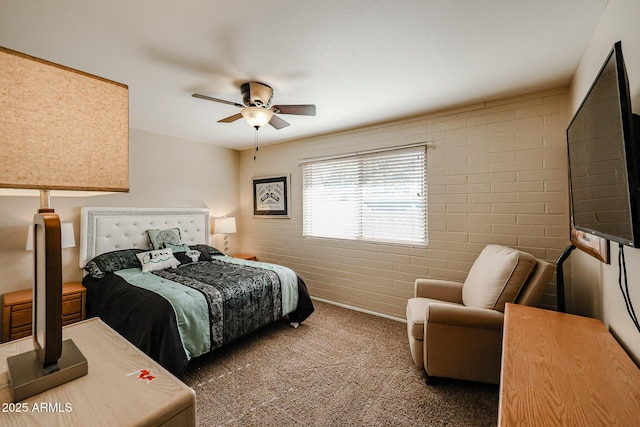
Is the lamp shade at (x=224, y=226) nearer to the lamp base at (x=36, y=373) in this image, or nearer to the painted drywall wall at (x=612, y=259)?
the lamp base at (x=36, y=373)

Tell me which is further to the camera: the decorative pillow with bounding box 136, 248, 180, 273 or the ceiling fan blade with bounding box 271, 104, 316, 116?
the decorative pillow with bounding box 136, 248, 180, 273

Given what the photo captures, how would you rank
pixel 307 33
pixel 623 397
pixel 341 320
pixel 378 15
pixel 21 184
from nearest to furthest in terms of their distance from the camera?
pixel 21 184, pixel 623 397, pixel 378 15, pixel 307 33, pixel 341 320

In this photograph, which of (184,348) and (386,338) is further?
(386,338)

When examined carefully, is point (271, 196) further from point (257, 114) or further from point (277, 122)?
point (257, 114)

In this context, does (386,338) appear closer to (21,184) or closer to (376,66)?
(376,66)

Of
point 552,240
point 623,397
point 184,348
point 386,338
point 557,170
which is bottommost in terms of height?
point 386,338

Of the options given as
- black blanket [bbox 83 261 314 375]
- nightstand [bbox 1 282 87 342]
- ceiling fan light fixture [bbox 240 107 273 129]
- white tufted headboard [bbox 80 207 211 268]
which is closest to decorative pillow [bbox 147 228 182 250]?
white tufted headboard [bbox 80 207 211 268]

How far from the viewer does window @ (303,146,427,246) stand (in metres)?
3.17

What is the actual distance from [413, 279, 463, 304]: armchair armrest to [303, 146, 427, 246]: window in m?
0.57

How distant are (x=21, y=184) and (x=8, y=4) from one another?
1567 millimetres

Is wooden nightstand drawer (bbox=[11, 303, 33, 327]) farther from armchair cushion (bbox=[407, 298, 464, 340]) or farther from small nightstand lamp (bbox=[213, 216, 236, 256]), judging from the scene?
armchair cushion (bbox=[407, 298, 464, 340])

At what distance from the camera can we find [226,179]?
4809mm

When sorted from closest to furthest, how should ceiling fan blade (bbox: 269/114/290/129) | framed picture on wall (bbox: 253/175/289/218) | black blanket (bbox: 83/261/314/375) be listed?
black blanket (bbox: 83/261/314/375) → ceiling fan blade (bbox: 269/114/290/129) → framed picture on wall (bbox: 253/175/289/218)

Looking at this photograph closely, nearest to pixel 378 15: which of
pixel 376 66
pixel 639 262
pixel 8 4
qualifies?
pixel 376 66
